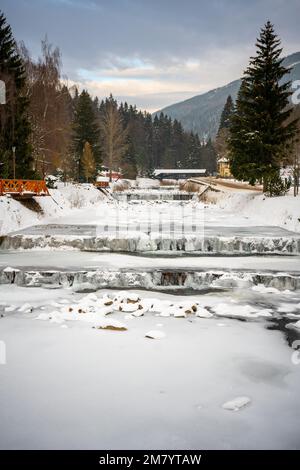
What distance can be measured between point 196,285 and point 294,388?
540cm

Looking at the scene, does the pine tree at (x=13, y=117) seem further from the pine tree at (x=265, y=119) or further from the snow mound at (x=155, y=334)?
the snow mound at (x=155, y=334)

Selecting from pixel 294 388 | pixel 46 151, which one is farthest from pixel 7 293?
pixel 46 151

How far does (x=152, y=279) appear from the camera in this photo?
1033 centimetres

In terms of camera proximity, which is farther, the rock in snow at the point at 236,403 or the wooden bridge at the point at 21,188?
the wooden bridge at the point at 21,188

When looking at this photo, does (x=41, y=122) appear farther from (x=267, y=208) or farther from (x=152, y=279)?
(x=152, y=279)

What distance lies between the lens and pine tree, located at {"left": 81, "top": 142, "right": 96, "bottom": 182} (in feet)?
153

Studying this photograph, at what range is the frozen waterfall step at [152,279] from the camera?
9945 mm

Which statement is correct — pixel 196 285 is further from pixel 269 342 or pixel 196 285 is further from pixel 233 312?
pixel 269 342

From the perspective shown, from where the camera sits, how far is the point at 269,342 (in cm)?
621

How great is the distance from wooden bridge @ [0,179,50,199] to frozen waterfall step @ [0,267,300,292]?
35.6ft

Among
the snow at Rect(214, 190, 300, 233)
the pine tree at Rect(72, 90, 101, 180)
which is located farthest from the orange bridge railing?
the pine tree at Rect(72, 90, 101, 180)

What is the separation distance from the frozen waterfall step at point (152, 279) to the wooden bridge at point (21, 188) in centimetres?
1086

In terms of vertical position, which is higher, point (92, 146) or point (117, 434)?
point (92, 146)

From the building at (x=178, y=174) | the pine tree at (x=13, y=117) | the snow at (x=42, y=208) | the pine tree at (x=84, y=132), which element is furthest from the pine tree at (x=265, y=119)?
the building at (x=178, y=174)
